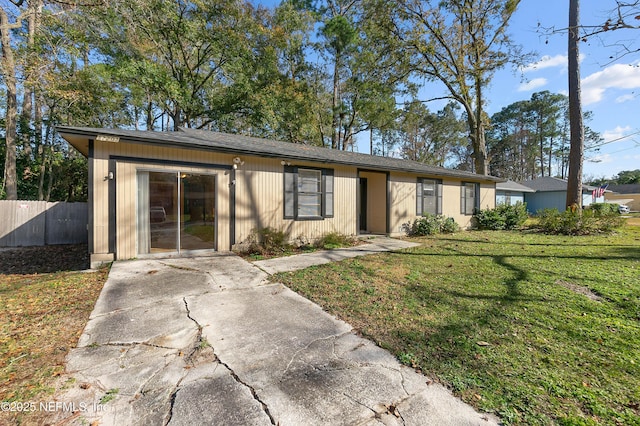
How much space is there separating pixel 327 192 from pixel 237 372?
6.58 m

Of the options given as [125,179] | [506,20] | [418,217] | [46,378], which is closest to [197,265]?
[125,179]

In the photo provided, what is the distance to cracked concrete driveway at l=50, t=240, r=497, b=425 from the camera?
1.71 meters

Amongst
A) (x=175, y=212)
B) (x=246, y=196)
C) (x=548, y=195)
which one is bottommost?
(x=175, y=212)

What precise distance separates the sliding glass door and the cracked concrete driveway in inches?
102

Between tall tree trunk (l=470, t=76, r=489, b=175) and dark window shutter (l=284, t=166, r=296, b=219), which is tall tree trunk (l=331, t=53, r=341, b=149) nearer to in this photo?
tall tree trunk (l=470, t=76, r=489, b=175)

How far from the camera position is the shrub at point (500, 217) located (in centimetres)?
1239

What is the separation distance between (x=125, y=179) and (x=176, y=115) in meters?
12.4

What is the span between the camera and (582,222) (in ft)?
32.3

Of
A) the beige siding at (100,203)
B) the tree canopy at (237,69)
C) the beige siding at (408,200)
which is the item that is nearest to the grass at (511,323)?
the beige siding at (100,203)

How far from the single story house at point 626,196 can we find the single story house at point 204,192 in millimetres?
36761

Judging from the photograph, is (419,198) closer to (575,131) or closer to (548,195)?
(575,131)

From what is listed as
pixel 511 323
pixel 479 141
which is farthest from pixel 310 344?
pixel 479 141

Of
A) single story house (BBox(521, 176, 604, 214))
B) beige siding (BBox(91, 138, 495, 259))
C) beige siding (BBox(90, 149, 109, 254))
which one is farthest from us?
single story house (BBox(521, 176, 604, 214))

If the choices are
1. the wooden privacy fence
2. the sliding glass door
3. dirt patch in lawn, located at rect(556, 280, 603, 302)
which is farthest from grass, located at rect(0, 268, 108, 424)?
dirt patch in lawn, located at rect(556, 280, 603, 302)
